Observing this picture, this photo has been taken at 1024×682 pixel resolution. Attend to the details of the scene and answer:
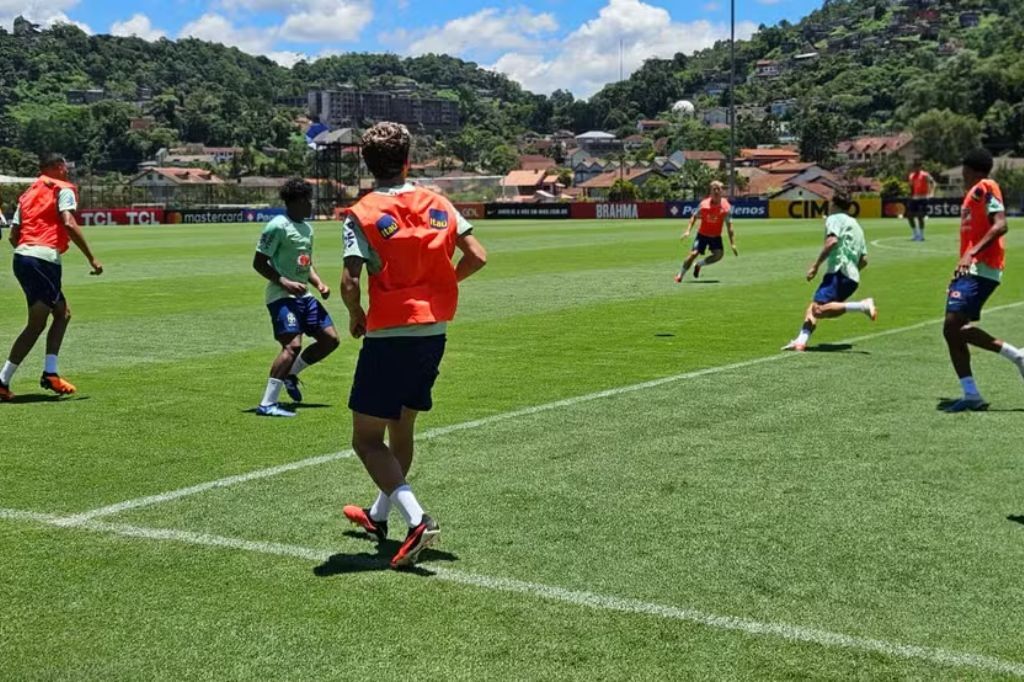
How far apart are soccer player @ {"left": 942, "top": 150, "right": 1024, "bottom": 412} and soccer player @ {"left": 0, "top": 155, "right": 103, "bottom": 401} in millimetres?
7488

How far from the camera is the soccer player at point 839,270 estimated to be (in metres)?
14.0

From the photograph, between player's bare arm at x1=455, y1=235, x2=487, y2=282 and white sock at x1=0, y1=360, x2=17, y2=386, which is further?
white sock at x1=0, y1=360, x2=17, y2=386

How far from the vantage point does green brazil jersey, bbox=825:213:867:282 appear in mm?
14086

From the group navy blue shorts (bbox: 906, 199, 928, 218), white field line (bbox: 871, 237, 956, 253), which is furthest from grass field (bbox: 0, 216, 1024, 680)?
navy blue shorts (bbox: 906, 199, 928, 218)

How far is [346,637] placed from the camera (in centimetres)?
490

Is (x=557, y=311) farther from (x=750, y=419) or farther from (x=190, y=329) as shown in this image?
(x=750, y=419)

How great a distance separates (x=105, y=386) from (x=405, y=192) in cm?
667

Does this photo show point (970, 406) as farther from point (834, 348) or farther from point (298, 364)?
point (298, 364)

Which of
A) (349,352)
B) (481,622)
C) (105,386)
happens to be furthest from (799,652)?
(349,352)

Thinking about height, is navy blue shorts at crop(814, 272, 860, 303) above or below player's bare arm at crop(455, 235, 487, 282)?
below

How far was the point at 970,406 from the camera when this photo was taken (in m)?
9.90

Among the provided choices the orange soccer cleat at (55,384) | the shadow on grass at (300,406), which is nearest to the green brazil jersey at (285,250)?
the shadow on grass at (300,406)

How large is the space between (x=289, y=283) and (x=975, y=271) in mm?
5624

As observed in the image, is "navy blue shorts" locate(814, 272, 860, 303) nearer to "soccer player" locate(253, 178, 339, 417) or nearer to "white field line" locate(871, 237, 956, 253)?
"soccer player" locate(253, 178, 339, 417)
